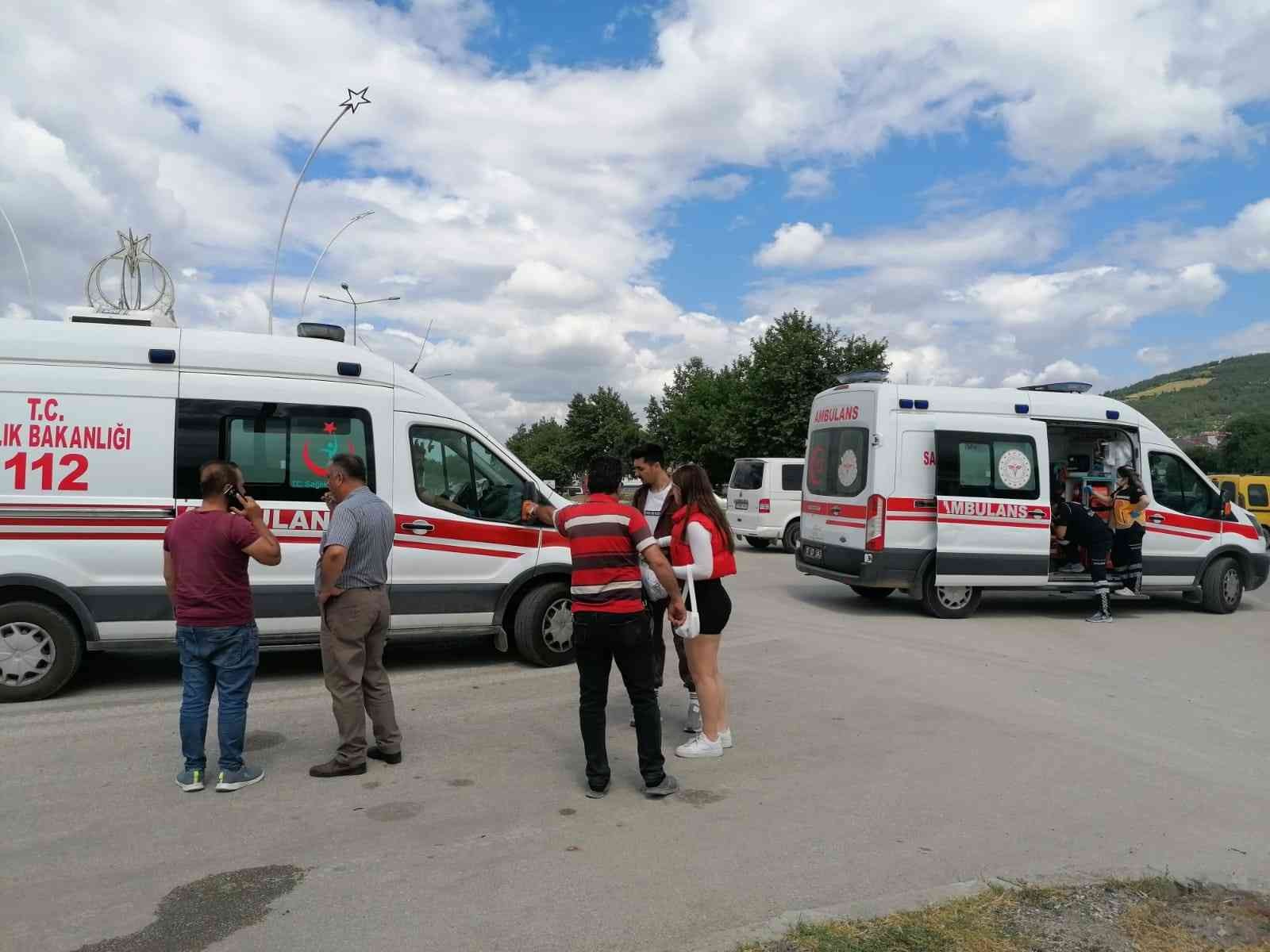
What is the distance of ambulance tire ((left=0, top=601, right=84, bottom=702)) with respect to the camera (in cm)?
648

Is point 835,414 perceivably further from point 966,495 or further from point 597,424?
point 597,424

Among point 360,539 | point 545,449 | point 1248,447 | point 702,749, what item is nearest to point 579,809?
point 702,749

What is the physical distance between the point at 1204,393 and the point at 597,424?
2639 inches

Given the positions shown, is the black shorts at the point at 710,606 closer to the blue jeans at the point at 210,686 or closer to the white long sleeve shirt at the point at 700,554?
the white long sleeve shirt at the point at 700,554

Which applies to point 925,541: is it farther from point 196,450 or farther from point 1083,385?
point 196,450

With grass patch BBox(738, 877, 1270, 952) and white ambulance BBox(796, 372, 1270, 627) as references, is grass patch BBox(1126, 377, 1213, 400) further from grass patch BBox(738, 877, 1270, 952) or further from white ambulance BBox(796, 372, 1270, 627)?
grass patch BBox(738, 877, 1270, 952)

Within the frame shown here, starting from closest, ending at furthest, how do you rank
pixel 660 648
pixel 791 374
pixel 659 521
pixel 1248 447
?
1. pixel 659 521
2. pixel 660 648
3. pixel 791 374
4. pixel 1248 447

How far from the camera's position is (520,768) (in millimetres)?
5309

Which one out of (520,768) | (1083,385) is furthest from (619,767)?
(1083,385)

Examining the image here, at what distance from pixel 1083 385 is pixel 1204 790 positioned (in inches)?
323

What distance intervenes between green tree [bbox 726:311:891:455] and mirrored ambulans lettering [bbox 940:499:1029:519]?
29.8m

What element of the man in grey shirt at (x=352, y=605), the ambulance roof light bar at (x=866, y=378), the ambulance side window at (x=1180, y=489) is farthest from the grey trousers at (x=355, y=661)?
the ambulance side window at (x=1180, y=489)

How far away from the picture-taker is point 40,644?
21.5ft

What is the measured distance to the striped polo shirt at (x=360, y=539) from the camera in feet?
16.3
